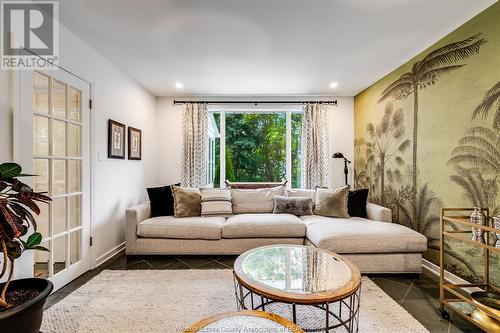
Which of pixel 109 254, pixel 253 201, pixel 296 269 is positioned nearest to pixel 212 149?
pixel 253 201

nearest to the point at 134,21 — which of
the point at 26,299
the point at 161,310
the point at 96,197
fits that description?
the point at 96,197

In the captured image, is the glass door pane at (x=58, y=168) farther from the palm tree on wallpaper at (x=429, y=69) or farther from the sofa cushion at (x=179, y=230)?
the palm tree on wallpaper at (x=429, y=69)

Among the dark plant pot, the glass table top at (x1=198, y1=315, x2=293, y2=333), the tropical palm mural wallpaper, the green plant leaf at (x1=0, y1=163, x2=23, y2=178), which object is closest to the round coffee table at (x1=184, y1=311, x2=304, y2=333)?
the glass table top at (x1=198, y1=315, x2=293, y2=333)

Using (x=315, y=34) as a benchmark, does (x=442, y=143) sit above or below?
below

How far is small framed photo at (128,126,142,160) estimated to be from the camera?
3535 mm

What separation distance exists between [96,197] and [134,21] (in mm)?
1890

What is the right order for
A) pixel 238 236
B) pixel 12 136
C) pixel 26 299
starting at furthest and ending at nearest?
pixel 238 236 < pixel 12 136 < pixel 26 299

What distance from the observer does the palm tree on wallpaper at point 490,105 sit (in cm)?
194

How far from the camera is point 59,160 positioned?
2.29 meters

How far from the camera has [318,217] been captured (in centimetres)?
333

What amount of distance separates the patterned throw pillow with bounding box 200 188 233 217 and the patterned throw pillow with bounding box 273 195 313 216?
0.69 metres

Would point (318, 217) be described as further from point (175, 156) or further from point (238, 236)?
point (175, 156)

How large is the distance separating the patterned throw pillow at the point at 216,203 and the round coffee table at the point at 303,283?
1376mm

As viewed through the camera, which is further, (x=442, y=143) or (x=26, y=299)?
(x=442, y=143)
